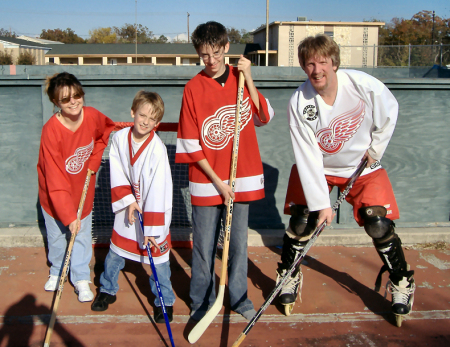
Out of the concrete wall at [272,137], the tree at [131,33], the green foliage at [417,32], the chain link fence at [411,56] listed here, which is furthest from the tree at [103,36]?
the concrete wall at [272,137]

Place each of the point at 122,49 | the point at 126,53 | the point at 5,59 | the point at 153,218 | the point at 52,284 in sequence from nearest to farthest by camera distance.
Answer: the point at 153,218 < the point at 52,284 < the point at 5,59 < the point at 126,53 < the point at 122,49

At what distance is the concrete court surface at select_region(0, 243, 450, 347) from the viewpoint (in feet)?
8.68

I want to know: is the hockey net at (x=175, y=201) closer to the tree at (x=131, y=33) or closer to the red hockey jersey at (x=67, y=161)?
the red hockey jersey at (x=67, y=161)

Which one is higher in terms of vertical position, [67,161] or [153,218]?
[67,161]

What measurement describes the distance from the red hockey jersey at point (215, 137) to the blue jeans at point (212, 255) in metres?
0.11

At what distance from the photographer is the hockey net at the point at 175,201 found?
414cm

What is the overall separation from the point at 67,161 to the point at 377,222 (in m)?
A: 2.20

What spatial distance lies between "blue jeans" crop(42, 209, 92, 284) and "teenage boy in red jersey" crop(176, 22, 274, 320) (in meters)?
0.93

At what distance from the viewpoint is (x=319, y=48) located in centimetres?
251

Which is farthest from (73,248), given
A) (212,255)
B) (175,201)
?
(175,201)

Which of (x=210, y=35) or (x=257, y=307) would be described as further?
(x=257, y=307)

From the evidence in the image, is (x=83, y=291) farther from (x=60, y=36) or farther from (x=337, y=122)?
(x=60, y=36)

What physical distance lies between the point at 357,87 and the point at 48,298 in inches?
104

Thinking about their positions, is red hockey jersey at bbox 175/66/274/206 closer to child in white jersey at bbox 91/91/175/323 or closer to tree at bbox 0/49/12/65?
child in white jersey at bbox 91/91/175/323
